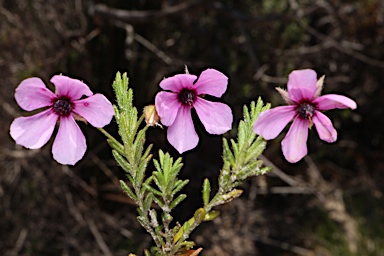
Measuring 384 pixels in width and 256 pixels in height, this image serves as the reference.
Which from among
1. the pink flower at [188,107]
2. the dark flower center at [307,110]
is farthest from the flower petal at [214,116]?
the dark flower center at [307,110]

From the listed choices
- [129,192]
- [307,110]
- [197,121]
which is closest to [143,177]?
[129,192]

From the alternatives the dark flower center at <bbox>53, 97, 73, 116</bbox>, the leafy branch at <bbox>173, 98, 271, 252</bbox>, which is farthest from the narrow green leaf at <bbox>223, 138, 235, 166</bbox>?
the dark flower center at <bbox>53, 97, 73, 116</bbox>

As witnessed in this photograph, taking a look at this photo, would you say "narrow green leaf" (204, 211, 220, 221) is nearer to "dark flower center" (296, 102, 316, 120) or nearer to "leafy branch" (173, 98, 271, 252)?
"leafy branch" (173, 98, 271, 252)

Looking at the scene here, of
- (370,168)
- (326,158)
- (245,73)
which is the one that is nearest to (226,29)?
(245,73)

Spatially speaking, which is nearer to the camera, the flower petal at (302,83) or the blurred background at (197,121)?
the flower petal at (302,83)

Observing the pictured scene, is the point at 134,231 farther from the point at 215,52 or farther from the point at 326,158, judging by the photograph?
the point at 326,158

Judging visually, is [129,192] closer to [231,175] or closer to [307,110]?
[231,175]

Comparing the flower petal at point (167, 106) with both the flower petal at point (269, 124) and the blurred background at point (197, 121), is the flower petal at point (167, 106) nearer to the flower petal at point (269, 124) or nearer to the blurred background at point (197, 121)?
the flower petal at point (269, 124)
